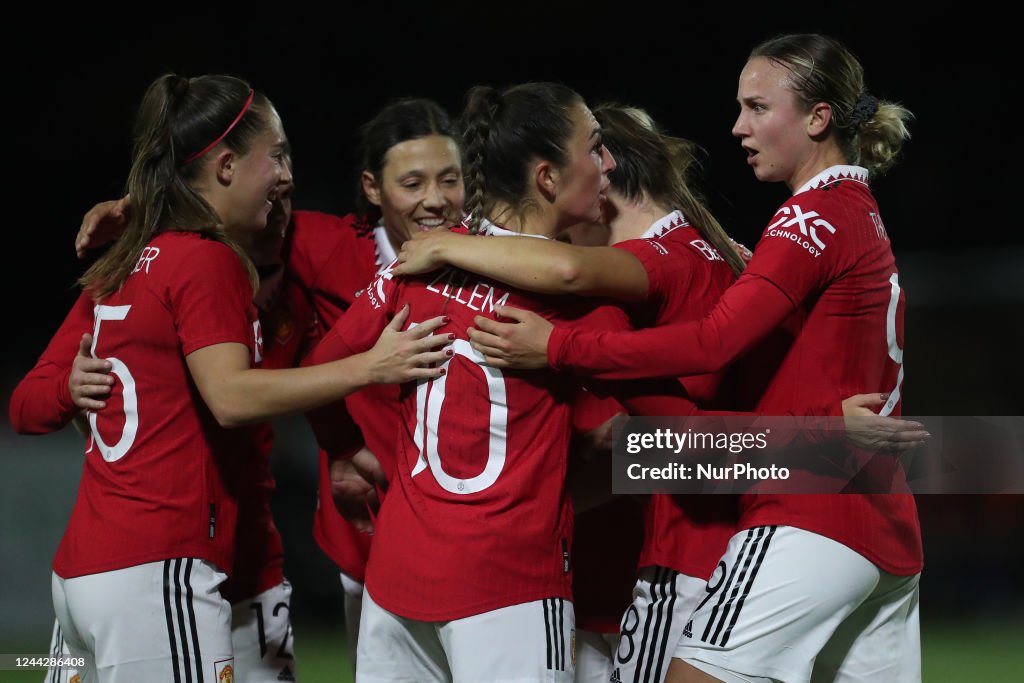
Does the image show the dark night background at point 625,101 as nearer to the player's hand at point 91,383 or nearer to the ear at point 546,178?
the player's hand at point 91,383

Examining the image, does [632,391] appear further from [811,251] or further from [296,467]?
[296,467]

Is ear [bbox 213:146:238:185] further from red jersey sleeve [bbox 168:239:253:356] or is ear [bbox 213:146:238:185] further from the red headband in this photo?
red jersey sleeve [bbox 168:239:253:356]

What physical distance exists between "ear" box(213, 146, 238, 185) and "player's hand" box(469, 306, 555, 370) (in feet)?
2.91

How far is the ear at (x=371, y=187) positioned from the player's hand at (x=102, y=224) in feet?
3.03

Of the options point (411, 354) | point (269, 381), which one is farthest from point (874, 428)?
point (269, 381)

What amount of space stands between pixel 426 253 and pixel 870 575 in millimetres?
1179

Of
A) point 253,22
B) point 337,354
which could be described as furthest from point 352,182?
point 337,354

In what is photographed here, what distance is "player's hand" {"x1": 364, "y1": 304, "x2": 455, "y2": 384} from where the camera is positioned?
85.7 inches

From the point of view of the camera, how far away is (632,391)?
240 cm

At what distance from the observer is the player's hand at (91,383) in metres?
2.39

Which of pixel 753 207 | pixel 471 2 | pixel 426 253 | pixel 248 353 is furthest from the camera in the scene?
pixel 471 2

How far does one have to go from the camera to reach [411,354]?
2184 mm

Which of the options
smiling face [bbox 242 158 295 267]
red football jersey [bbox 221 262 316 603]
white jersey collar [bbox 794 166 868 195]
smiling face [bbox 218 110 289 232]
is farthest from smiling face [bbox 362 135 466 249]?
white jersey collar [bbox 794 166 868 195]

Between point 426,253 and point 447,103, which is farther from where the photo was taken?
point 447,103
